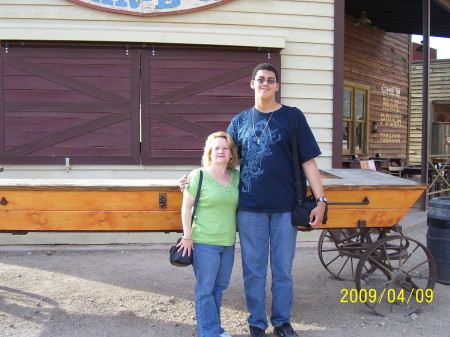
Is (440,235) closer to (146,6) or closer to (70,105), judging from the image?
(146,6)

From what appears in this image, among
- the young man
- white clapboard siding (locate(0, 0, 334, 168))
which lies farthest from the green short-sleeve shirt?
white clapboard siding (locate(0, 0, 334, 168))

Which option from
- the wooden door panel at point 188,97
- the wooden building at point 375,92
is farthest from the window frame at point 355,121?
the wooden door panel at point 188,97

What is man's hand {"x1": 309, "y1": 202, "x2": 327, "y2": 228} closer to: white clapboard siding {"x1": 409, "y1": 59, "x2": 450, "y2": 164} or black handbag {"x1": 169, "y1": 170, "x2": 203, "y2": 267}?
black handbag {"x1": 169, "y1": 170, "x2": 203, "y2": 267}

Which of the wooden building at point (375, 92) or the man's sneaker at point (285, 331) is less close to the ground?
the wooden building at point (375, 92)

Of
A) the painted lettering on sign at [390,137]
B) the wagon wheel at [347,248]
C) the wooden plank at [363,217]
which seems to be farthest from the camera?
the painted lettering on sign at [390,137]

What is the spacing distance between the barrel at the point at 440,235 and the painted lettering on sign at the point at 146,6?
370 centimetres

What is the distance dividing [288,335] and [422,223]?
16.4 ft

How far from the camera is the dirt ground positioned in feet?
11.9

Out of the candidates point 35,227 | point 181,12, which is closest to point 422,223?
point 181,12

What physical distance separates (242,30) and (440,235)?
345 cm

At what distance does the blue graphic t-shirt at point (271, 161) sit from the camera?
320 centimetres

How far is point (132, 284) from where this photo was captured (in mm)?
4770

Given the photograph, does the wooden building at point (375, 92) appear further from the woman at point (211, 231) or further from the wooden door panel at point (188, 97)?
the woman at point (211, 231)

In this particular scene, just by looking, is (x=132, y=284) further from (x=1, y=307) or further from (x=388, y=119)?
(x=388, y=119)
